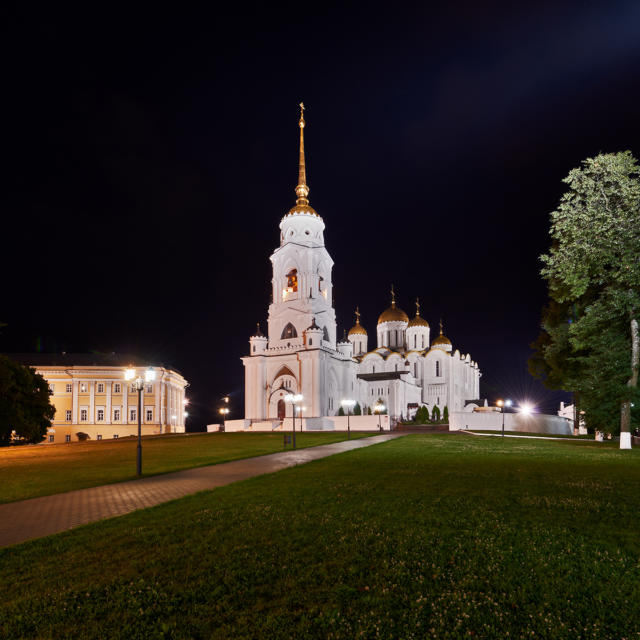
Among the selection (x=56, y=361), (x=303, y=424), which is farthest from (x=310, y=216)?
(x=56, y=361)

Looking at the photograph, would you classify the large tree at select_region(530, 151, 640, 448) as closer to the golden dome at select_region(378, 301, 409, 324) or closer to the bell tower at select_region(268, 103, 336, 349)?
the bell tower at select_region(268, 103, 336, 349)

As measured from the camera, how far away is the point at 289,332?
6138cm

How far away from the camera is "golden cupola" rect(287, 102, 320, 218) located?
65000mm

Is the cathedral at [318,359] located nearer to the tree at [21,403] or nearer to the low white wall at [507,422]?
the low white wall at [507,422]

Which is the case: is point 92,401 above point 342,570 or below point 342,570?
below

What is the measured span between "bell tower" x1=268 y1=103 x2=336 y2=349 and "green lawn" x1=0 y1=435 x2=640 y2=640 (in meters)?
50.7

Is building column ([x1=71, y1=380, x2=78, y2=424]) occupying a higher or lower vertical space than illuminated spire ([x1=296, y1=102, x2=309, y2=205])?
lower

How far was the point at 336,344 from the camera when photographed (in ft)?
212

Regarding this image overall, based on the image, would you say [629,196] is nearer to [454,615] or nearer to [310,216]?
[454,615]

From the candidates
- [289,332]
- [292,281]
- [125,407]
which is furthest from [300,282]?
[125,407]

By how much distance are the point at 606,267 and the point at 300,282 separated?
4111 cm

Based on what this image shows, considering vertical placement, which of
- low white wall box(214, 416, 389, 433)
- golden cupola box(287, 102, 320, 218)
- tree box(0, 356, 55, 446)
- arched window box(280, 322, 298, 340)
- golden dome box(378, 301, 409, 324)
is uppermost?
golden cupola box(287, 102, 320, 218)

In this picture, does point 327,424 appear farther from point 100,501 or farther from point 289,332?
point 100,501

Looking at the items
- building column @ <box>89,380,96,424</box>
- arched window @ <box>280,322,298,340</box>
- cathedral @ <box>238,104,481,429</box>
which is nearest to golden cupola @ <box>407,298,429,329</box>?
cathedral @ <box>238,104,481,429</box>
